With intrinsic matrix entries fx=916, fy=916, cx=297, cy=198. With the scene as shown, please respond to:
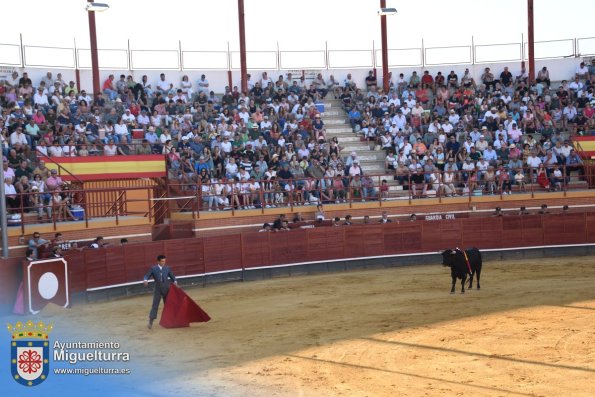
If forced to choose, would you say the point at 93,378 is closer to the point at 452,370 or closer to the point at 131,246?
the point at 452,370

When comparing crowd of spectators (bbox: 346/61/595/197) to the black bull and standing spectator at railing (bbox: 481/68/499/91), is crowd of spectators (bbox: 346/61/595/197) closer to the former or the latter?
standing spectator at railing (bbox: 481/68/499/91)

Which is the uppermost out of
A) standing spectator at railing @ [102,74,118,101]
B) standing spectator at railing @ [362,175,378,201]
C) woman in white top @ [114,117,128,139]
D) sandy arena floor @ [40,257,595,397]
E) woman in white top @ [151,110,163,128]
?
standing spectator at railing @ [102,74,118,101]

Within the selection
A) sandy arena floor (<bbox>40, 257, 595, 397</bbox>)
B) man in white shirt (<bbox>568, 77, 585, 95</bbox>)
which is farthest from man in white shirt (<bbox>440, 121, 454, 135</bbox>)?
sandy arena floor (<bbox>40, 257, 595, 397</bbox>)

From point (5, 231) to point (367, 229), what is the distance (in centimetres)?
1067

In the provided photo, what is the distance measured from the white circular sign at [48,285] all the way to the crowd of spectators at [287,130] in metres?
2.94

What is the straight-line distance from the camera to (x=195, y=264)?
923 inches

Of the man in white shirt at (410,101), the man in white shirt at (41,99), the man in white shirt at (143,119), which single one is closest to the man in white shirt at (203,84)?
the man in white shirt at (143,119)

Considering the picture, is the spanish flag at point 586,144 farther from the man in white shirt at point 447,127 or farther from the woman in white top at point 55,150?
the woman in white top at point 55,150

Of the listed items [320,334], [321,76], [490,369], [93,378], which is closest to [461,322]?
[320,334]

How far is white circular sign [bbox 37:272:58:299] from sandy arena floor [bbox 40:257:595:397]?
32.3 inches

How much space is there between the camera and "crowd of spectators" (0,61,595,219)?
2622 centimetres

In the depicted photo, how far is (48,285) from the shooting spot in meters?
19.4

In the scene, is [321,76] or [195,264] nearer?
[195,264]

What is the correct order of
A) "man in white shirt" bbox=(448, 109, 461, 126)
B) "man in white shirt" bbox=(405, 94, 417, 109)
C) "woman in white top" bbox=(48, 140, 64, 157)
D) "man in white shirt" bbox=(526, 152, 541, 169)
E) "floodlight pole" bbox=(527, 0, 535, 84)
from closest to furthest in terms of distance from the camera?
"woman in white top" bbox=(48, 140, 64, 157)
"man in white shirt" bbox=(526, 152, 541, 169)
"man in white shirt" bbox=(448, 109, 461, 126)
"man in white shirt" bbox=(405, 94, 417, 109)
"floodlight pole" bbox=(527, 0, 535, 84)
